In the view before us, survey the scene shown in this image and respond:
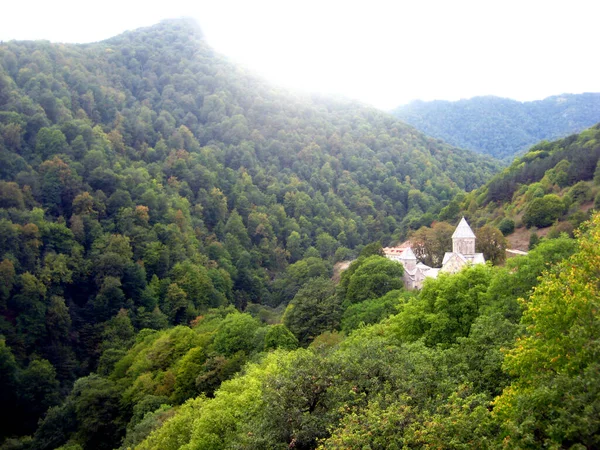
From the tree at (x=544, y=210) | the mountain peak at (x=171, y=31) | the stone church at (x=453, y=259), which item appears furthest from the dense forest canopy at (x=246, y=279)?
the stone church at (x=453, y=259)

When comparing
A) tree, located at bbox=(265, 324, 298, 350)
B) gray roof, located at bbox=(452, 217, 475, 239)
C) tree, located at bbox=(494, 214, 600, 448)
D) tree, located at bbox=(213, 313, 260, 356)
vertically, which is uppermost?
tree, located at bbox=(494, 214, 600, 448)

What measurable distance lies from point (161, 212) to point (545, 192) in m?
51.9

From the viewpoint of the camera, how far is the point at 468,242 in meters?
42.7

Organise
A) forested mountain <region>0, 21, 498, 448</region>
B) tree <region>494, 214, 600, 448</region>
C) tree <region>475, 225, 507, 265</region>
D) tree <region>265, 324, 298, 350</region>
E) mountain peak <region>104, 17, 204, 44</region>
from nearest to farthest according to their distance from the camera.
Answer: tree <region>494, 214, 600, 448</region> < tree <region>265, 324, 298, 350</region> < forested mountain <region>0, 21, 498, 448</region> < tree <region>475, 225, 507, 265</region> < mountain peak <region>104, 17, 204, 44</region>

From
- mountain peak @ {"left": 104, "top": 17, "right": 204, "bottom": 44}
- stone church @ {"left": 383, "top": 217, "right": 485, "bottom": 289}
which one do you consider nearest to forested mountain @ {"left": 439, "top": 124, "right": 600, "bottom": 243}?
stone church @ {"left": 383, "top": 217, "right": 485, "bottom": 289}

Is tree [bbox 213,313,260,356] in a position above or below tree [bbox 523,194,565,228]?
below

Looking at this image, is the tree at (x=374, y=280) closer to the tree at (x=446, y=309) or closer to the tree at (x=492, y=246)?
the tree at (x=492, y=246)

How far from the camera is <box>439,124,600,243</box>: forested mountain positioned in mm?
50750

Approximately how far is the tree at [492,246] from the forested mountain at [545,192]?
4730mm

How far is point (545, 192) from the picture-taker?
191 feet

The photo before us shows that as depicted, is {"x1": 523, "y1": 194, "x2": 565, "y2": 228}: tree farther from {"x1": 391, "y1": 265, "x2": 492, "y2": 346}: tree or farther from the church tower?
{"x1": 391, "y1": 265, "x2": 492, "y2": 346}: tree

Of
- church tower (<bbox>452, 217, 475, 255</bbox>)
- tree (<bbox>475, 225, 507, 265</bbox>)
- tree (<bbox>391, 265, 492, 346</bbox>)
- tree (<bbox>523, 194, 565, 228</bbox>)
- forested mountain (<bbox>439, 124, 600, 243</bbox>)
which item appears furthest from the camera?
tree (<bbox>523, 194, 565, 228</bbox>)

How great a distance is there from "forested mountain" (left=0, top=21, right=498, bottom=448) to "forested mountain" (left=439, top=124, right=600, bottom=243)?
1132 centimetres

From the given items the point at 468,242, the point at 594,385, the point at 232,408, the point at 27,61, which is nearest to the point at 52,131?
the point at 27,61
